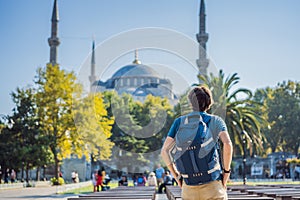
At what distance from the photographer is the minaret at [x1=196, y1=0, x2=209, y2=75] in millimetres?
59453

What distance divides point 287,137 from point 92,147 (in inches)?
1106

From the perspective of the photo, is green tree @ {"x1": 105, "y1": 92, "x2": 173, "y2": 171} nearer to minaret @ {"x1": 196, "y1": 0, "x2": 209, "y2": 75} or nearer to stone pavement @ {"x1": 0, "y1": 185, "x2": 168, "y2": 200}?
minaret @ {"x1": 196, "y1": 0, "x2": 209, "y2": 75}

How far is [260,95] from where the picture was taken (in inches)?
2456

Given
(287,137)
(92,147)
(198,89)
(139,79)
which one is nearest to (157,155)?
(287,137)

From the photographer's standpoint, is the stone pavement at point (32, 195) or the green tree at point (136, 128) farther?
the green tree at point (136, 128)

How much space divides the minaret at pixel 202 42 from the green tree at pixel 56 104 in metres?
29.2

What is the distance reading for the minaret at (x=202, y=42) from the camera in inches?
2341

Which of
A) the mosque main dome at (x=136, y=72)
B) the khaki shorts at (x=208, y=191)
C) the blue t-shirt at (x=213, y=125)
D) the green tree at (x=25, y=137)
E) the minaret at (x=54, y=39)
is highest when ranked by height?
the mosque main dome at (x=136, y=72)

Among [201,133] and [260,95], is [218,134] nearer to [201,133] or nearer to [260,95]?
[201,133]

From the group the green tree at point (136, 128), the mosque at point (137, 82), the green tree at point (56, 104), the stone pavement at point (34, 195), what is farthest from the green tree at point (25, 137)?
the mosque at point (137, 82)

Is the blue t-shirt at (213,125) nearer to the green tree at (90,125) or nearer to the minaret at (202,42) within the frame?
Answer: the green tree at (90,125)

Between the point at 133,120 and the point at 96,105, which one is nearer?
the point at 96,105

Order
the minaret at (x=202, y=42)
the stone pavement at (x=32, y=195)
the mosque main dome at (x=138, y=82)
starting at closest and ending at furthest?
the stone pavement at (x=32, y=195) < the minaret at (x=202, y=42) < the mosque main dome at (x=138, y=82)

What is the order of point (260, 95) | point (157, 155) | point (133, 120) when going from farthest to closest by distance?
1. point (260, 95)
2. point (157, 155)
3. point (133, 120)
